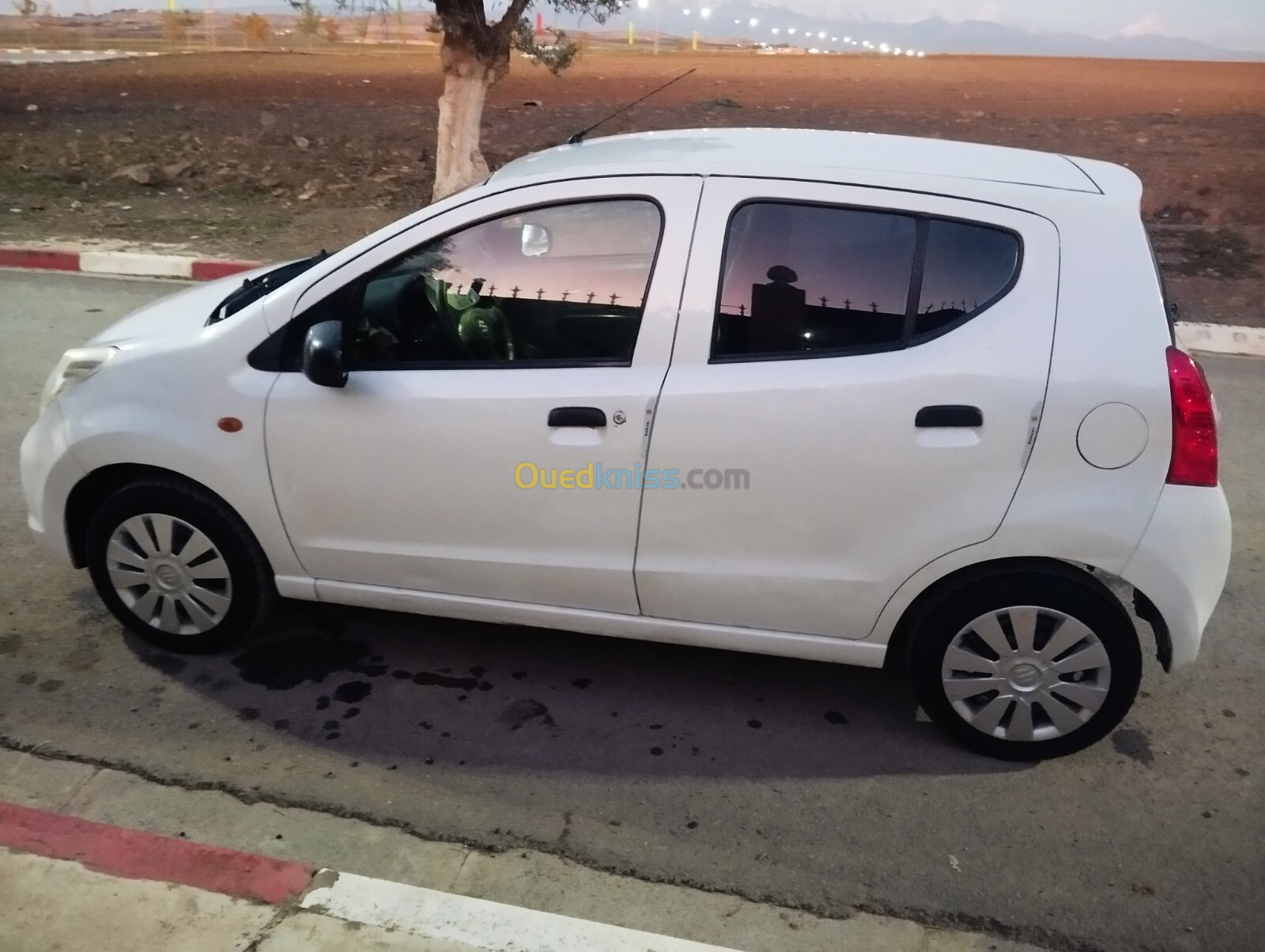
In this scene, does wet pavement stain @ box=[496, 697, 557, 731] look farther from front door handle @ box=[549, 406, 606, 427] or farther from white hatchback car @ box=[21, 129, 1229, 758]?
front door handle @ box=[549, 406, 606, 427]

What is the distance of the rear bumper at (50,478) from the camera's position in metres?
3.43

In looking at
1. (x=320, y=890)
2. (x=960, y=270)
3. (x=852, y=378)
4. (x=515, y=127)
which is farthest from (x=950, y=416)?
(x=515, y=127)

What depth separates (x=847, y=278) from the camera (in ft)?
9.53

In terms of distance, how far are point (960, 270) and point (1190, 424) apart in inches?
28.8

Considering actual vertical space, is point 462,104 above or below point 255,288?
above

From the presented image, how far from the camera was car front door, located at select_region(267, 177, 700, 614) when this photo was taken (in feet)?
9.81

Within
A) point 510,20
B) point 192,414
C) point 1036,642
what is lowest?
point 1036,642

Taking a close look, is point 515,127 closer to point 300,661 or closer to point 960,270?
point 300,661

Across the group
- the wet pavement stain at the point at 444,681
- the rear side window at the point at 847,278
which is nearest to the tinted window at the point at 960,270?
the rear side window at the point at 847,278

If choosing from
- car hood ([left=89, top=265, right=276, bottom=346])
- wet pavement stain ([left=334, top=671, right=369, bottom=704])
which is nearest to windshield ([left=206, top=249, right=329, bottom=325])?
car hood ([left=89, top=265, right=276, bottom=346])

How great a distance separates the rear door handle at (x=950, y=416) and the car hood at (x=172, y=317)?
7.67 ft

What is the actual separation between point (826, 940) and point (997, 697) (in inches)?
38.0

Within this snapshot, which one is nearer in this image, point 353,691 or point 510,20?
point 353,691

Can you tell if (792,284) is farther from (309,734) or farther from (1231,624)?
(1231,624)
